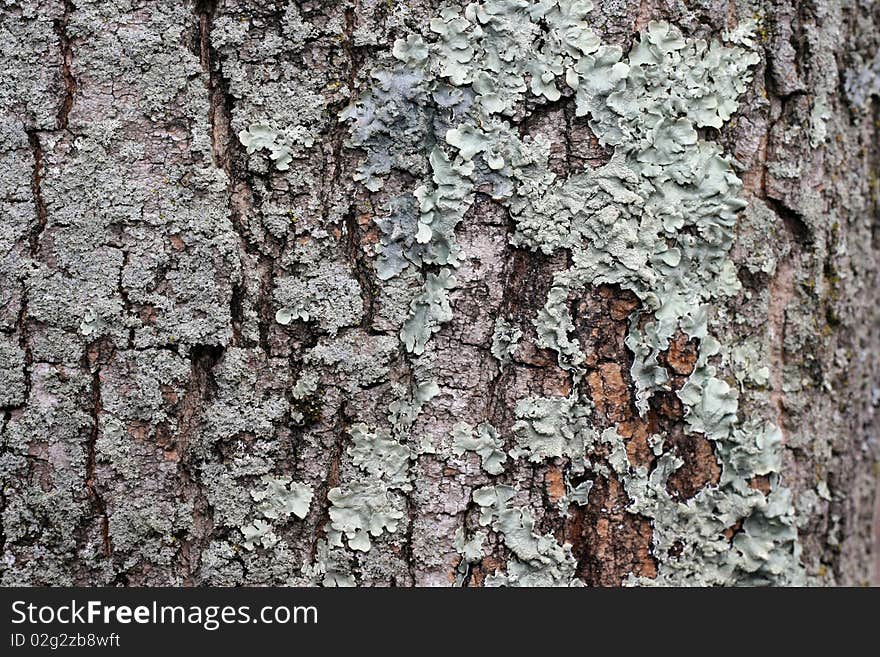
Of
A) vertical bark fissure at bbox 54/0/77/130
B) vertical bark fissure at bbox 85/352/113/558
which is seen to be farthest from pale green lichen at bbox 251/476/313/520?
vertical bark fissure at bbox 54/0/77/130

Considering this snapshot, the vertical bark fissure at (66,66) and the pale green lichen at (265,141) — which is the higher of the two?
the vertical bark fissure at (66,66)

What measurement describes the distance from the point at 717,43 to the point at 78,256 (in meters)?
1.31

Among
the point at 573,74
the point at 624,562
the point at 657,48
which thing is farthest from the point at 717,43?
the point at 624,562

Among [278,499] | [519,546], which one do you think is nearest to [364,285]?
[278,499]

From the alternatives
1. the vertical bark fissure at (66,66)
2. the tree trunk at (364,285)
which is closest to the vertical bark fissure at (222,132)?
the tree trunk at (364,285)

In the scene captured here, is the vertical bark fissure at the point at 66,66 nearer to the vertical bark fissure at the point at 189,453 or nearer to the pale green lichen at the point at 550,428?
the vertical bark fissure at the point at 189,453

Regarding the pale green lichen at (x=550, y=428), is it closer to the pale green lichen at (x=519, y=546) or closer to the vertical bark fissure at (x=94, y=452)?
the pale green lichen at (x=519, y=546)

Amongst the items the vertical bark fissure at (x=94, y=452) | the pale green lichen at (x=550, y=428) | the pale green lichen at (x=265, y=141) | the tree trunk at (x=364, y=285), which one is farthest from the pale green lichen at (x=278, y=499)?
the pale green lichen at (x=265, y=141)

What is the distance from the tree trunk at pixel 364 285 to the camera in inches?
56.4

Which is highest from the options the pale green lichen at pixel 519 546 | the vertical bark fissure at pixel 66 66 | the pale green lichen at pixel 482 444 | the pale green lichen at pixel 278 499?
the vertical bark fissure at pixel 66 66

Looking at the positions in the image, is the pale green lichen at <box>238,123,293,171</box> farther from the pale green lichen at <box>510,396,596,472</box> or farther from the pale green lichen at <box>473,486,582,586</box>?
the pale green lichen at <box>473,486,582,586</box>

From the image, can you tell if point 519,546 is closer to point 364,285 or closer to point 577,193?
point 364,285

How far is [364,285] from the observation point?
1.48 metres

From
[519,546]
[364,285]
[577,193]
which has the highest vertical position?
[577,193]
